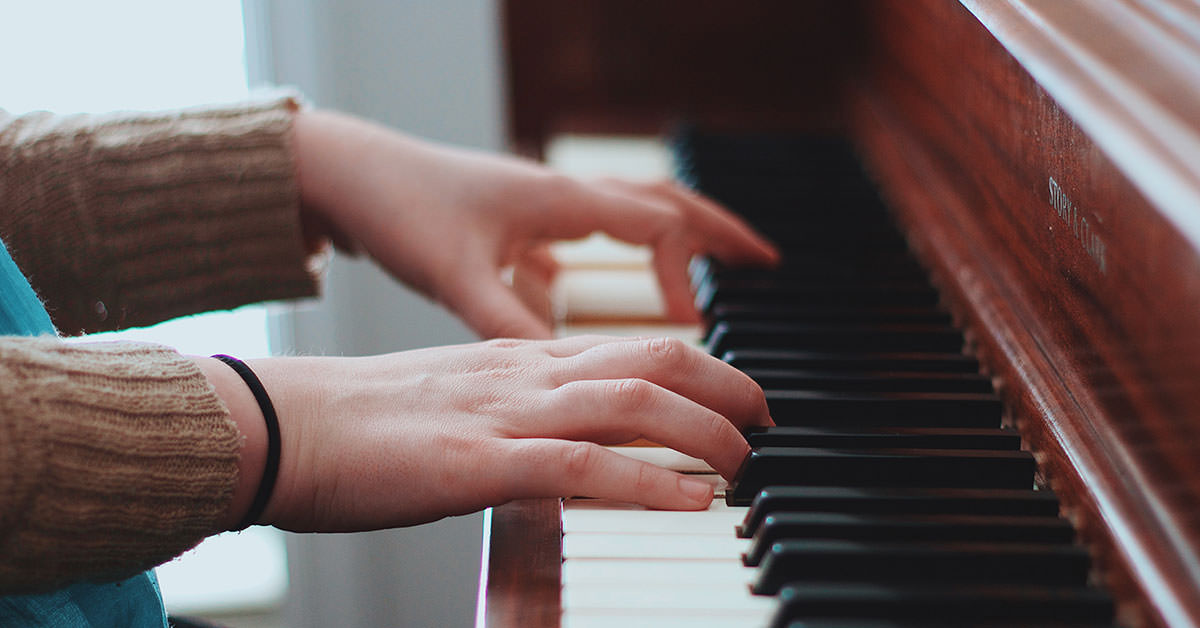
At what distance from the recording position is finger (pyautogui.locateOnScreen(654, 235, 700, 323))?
109 centimetres

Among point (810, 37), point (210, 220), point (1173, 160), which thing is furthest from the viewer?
point (810, 37)

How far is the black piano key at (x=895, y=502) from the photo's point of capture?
2.12 ft

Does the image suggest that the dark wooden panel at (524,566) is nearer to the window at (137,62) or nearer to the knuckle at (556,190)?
the knuckle at (556,190)

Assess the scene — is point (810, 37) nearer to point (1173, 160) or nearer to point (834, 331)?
point (834, 331)

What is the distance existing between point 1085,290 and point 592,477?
0.33m

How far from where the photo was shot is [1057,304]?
0.75 metres

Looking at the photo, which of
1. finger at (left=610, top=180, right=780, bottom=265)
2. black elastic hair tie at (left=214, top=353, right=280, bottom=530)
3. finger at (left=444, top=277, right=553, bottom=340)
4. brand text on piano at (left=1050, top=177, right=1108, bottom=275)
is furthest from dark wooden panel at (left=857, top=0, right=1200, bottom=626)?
black elastic hair tie at (left=214, top=353, right=280, bottom=530)

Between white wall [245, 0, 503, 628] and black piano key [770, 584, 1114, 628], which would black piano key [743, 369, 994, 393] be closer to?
black piano key [770, 584, 1114, 628]

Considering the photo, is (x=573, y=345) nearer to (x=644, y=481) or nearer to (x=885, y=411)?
(x=644, y=481)

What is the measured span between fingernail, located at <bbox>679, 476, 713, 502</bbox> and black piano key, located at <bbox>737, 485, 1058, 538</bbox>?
0.11 ft

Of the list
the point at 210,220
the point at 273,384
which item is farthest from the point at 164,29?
the point at 273,384

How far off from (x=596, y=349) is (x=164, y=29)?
1643mm

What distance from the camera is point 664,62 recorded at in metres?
1.71

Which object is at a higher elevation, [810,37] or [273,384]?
[810,37]
